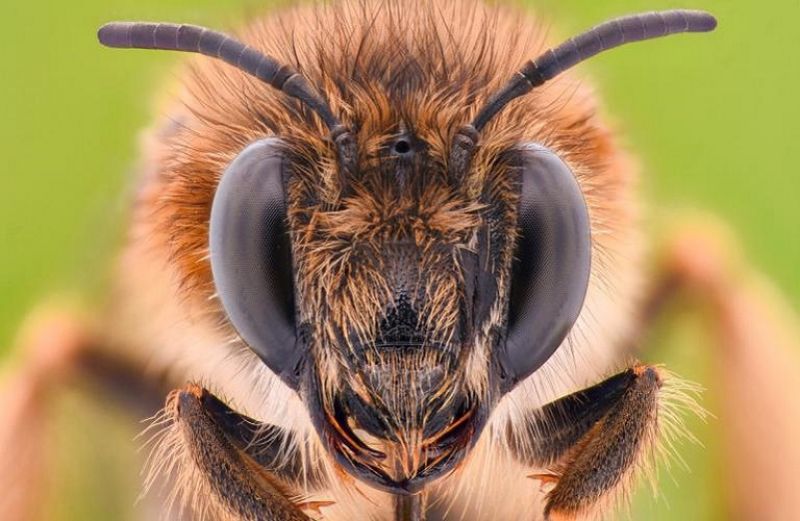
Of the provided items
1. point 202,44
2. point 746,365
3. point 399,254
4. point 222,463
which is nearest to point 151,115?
point 202,44

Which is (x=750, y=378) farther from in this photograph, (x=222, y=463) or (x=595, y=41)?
(x=222, y=463)

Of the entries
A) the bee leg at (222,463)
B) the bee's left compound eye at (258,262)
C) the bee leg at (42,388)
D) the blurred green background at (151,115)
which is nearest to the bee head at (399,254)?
the bee's left compound eye at (258,262)

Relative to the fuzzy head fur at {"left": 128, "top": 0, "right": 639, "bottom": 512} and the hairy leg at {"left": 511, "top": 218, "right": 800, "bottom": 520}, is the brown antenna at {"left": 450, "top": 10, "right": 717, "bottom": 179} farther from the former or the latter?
the hairy leg at {"left": 511, "top": 218, "right": 800, "bottom": 520}

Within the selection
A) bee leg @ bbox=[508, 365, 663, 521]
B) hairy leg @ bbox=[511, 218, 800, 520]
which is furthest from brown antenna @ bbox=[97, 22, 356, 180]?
hairy leg @ bbox=[511, 218, 800, 520]

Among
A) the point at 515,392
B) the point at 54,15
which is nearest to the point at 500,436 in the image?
the point at 515,392

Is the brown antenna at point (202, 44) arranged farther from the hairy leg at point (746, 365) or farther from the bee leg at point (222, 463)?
the hairy leg at point (746, 365)

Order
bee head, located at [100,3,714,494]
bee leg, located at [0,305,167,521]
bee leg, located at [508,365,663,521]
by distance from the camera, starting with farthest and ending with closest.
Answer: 1. bee leg, located at [0,305,167,521]
2. bee leg, located at [508,365,663,521]
3. bee head, located at [100,3,714,494]

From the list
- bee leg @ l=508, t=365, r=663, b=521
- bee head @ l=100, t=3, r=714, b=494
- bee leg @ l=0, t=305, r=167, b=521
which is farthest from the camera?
bee leg @ l=0, t=305, r=167, b=521
